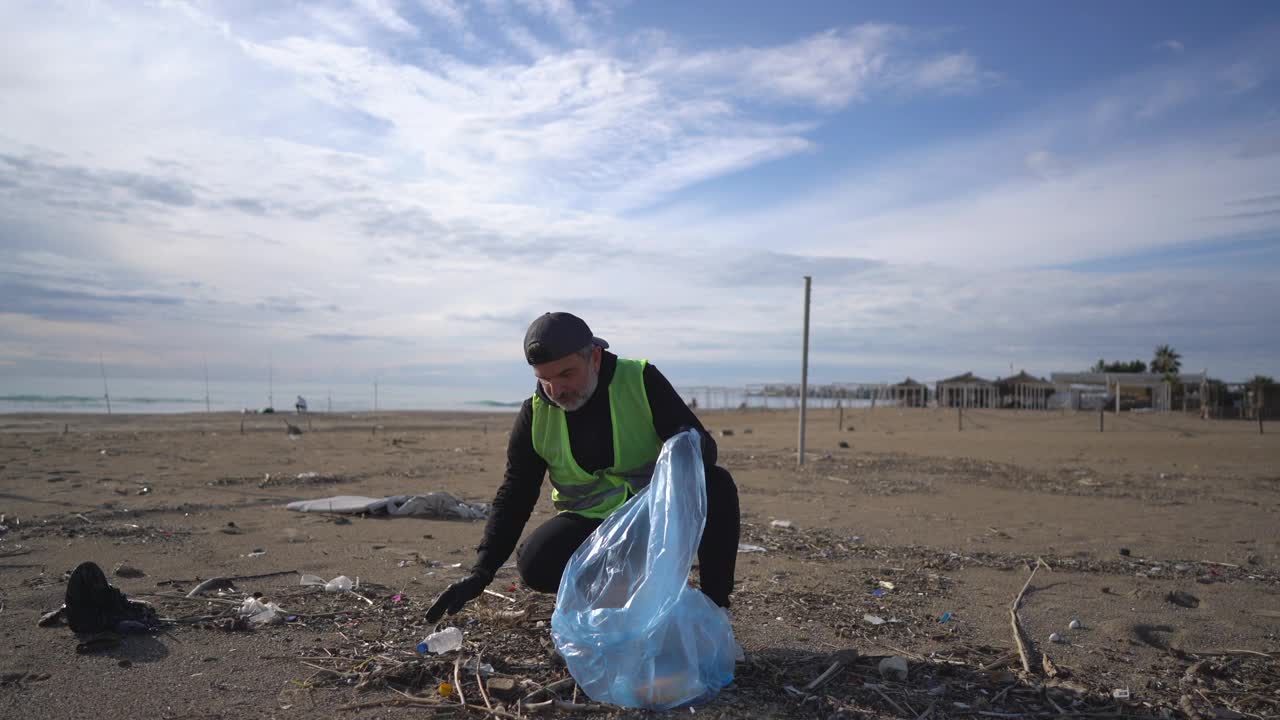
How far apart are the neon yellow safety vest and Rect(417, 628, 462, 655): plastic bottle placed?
68 cm

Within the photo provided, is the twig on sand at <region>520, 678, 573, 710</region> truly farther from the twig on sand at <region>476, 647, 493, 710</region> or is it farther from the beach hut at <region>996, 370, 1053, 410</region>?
the beach hut at <region>996, 370, 1053, 410</region>

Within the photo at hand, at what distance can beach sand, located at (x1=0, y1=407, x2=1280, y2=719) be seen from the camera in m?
2.79

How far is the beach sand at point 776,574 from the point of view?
2.79m

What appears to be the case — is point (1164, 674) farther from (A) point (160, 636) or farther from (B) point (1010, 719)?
(A) point (160, 636)

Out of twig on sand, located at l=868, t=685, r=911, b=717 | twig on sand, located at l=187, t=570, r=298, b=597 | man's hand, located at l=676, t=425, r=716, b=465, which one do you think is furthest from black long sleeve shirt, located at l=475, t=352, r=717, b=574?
twig on sand, located at l=187, t=570, r=298, b=597

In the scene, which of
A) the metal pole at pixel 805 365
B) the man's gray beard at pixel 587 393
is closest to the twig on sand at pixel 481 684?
the man's gray beard at pixel 587 393

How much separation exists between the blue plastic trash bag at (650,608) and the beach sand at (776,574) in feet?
0.56

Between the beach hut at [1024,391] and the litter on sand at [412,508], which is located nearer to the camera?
the litter on sand at [412,508]

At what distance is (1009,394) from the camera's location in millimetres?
43438

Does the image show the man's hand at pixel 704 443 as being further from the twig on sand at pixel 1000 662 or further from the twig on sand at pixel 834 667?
the twig on sand at pixel 1000 662

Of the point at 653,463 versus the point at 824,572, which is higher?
the point at 653,463

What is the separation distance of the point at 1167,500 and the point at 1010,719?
23.8 feet

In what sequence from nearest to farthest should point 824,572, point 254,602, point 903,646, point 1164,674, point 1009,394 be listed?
point 1164,674 → point 903,646 → point 254,602 → point 824,572 → point 1009,394

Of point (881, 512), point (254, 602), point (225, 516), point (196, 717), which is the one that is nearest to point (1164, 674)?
point (196, 717)
